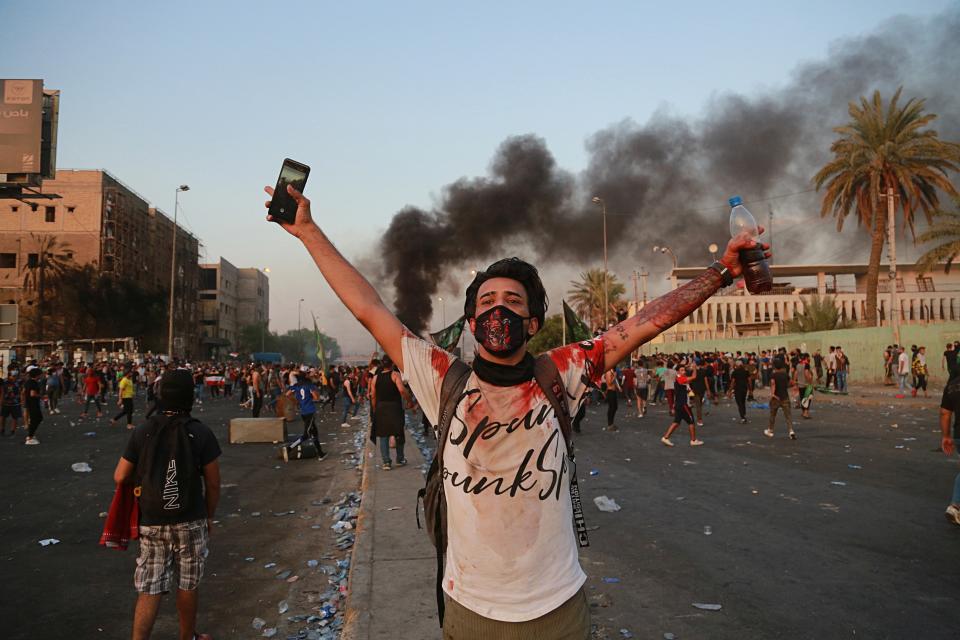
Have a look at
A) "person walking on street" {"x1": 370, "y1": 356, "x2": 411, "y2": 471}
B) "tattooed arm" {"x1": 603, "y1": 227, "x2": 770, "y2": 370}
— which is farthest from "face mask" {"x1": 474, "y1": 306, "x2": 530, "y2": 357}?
"person walking on street" {"x1": 370, "y1": 356, "x2": 411, "y2": 471}

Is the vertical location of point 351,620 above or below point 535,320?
below

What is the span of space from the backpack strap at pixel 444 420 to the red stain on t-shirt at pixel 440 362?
0.6 inches

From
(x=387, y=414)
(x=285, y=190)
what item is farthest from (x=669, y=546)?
(x=387, y=414)

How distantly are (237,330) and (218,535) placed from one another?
338 ft

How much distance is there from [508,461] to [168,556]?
9.18 feet

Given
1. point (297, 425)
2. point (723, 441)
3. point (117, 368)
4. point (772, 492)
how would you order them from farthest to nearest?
1. point (117, 368)
2. point (297, 425)
3. point (723, 441)
4. point (772, 492)

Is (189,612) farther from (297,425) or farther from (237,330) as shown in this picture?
(237,330)

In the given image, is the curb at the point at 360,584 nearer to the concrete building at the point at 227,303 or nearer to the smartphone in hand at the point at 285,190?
the smartphone in hand at the point at 285,190

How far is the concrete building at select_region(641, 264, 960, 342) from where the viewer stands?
190ft

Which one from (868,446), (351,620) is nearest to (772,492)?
(868,446)

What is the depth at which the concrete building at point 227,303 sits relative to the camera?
292ft

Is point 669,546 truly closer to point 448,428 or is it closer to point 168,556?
point 168,556

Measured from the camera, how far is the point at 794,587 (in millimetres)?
4781

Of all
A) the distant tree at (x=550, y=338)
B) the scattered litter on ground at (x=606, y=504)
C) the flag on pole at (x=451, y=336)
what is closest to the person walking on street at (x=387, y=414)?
the scattered litter on ground at (x=606, y=504)
